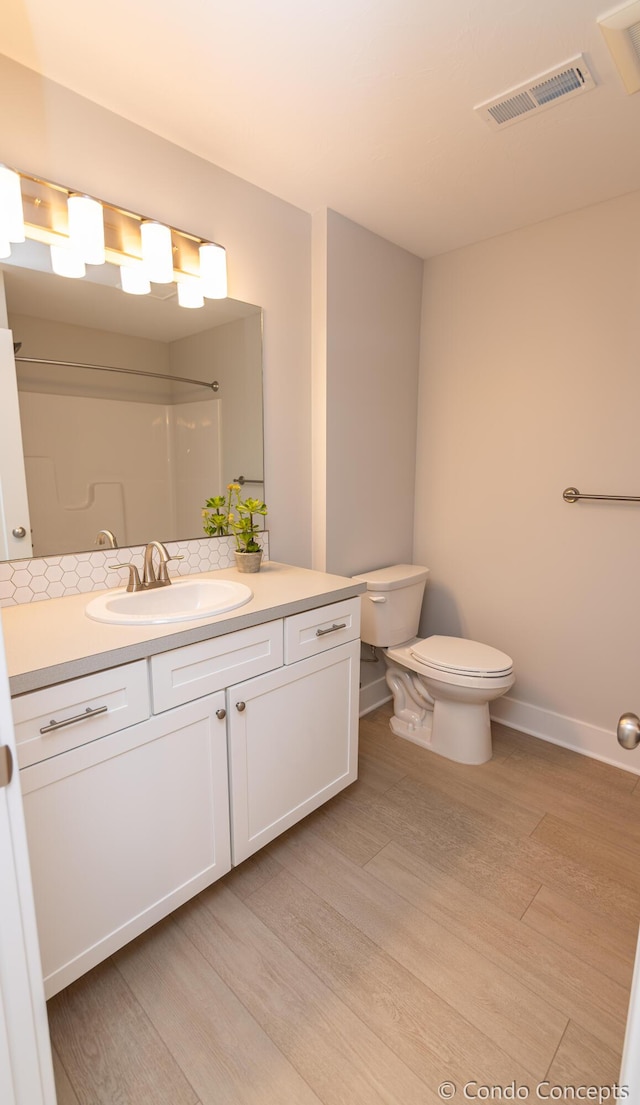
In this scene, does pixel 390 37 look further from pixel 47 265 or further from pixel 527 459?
pixel 527 459

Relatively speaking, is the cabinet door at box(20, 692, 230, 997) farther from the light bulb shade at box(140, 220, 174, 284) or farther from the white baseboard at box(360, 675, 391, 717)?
the light bulb shade at box(140, 220, 174, 284)

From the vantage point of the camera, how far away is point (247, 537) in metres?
1.86

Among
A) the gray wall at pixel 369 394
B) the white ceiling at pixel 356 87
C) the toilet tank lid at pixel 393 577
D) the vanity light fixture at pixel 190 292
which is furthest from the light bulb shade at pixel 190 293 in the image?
the toilet tank lid at pixel 393 577

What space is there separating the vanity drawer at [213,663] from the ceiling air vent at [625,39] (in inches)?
65.9

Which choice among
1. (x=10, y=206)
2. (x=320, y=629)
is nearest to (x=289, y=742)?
(x=320, y=629)

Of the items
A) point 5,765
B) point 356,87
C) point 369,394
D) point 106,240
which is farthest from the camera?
point 369,394

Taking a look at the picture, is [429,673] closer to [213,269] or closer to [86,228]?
[213,269]

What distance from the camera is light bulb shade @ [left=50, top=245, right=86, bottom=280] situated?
1398mm

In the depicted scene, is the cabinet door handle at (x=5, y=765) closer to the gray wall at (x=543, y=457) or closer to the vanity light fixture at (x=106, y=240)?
the vanity light fixture at (x=106, y=240)

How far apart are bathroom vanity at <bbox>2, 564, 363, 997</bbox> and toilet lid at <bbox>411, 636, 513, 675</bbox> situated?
2.06 ft

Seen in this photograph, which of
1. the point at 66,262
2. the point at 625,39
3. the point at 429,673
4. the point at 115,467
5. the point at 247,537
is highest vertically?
the point at 625,39

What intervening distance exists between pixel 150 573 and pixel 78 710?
59cm

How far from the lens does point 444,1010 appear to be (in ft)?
3.81

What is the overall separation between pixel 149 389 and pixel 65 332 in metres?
0.28
